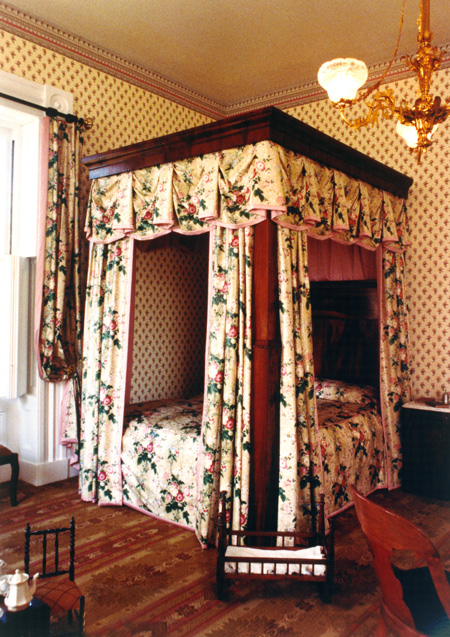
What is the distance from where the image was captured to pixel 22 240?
438 centimetres

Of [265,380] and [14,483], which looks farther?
[14,483]

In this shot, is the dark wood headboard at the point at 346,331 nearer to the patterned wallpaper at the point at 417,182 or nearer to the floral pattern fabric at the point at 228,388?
the patterned wallpaper at the point at 417,182

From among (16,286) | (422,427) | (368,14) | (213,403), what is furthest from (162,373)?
(368,14)

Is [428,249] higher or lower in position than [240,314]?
higher

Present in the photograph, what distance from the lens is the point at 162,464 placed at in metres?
3.66

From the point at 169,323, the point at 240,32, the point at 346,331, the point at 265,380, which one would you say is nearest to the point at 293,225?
the point at 265,380

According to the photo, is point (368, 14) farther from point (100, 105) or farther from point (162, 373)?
point (162, 373)

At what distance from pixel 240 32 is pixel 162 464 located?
3.65 meters

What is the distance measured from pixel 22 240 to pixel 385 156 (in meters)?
3.44

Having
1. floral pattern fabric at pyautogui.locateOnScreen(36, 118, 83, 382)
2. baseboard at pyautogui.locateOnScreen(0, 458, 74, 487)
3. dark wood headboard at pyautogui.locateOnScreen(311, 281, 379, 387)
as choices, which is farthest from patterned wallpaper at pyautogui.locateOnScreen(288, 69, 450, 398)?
baseboard at pyautogui.locateOnScreen(0, 458, 74, 487)

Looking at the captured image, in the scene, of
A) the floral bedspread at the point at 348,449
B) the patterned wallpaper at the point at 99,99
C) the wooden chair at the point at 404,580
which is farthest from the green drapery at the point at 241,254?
the patterned wallpaper at the point at 99,99

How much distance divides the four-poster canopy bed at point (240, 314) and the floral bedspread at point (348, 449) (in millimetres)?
16

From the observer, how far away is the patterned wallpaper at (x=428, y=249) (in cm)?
465

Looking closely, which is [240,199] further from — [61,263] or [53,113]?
[53,113]
